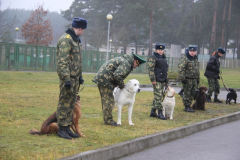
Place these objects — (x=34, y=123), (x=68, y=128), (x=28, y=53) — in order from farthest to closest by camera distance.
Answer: (x=28, y=53)
(x=34, y=123)
(x=68, y=128)

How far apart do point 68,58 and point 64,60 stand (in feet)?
0.30

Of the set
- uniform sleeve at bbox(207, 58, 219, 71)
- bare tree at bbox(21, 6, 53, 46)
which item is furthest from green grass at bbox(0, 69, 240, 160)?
bare tree at bbox(21, 6, 53, 46)

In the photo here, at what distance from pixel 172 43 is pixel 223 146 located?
73.1 m

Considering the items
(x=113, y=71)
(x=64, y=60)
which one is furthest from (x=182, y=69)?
(x=64, y=60)

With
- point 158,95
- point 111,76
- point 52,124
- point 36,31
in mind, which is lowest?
point 52,124

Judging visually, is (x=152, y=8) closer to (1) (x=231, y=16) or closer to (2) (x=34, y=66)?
(1) (x=231, y=16)

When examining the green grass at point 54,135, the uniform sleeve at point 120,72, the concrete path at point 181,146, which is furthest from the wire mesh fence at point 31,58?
the concrete path at point 181,146

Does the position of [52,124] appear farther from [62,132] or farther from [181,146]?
[181,146]

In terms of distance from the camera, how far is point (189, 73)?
11250 mm

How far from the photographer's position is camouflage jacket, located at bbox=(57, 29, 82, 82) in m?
5.93

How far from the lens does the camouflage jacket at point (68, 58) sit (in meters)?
5.93

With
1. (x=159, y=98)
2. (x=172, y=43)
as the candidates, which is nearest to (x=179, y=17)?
(x=172, y=43)

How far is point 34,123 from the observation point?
297 inches

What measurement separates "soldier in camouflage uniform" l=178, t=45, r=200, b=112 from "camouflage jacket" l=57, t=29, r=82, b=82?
569 cm
